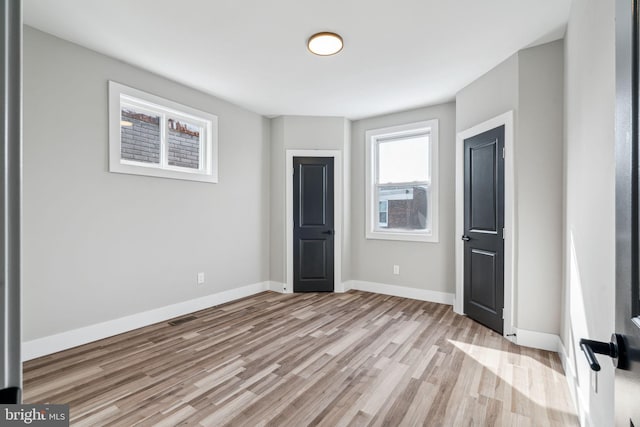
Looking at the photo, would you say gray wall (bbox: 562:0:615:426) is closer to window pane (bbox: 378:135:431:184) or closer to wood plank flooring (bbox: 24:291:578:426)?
wood plank flooring (bbox: 24:291:578:426)

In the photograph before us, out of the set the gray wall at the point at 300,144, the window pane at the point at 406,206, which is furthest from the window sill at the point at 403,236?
the gray wall at the point at 300,144

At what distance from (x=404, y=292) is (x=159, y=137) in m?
3.76

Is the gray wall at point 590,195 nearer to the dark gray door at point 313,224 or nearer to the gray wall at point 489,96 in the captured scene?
the gray wall at point 489,96

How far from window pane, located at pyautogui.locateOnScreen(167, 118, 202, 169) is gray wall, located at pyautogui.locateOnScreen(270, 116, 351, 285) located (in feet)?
4.21

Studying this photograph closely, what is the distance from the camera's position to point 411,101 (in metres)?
4.21

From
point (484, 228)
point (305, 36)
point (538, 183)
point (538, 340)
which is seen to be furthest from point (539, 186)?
point (305, 36)

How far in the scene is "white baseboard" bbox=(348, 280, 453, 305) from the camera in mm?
4270

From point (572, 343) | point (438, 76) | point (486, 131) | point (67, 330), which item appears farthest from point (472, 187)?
point (67, 330)

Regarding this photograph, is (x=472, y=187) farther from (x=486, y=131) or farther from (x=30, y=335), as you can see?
(x=30, y=335)

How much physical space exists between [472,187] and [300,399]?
2832 mm

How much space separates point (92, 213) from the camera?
2.96 metres

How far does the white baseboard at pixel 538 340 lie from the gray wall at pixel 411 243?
1.31 meters
